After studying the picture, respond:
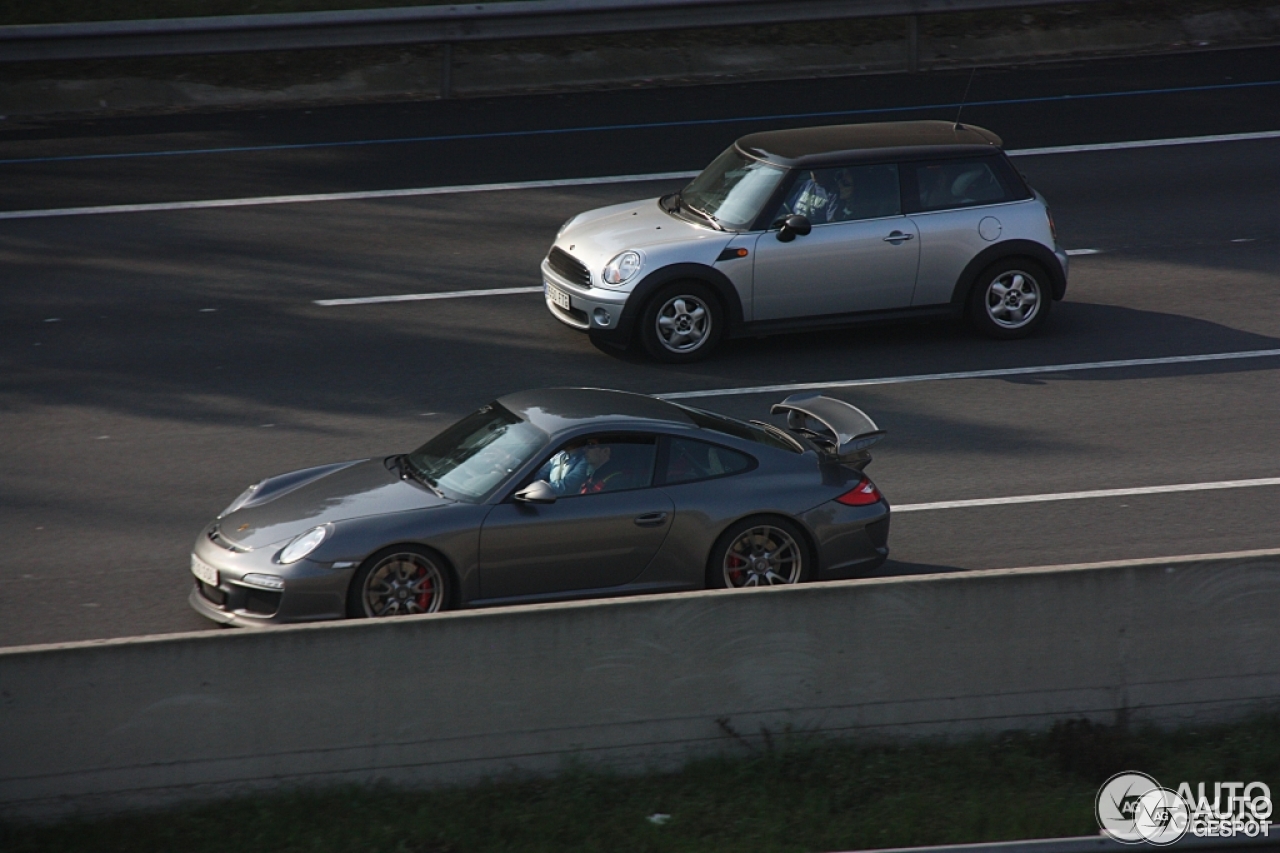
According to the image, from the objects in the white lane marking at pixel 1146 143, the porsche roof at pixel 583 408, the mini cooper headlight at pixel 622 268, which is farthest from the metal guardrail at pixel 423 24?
the porsche roof at pixel 583 408

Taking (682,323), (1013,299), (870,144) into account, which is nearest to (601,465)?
(682,323)

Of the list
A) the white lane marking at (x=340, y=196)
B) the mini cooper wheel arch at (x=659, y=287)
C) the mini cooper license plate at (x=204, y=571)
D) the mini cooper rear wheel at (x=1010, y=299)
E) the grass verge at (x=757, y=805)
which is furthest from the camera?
the white lane marking at (x=340, y=196)

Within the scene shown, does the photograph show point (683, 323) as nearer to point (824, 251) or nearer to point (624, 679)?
point (824, 251)

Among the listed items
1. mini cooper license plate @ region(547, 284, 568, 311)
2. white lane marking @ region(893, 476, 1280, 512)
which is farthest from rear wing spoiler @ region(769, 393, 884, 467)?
mini cooper license plate @ region(547, 284, 568, 311)

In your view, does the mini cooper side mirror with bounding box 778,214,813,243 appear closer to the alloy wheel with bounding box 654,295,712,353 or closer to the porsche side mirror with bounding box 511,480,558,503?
the alloy wheel with bounding box 654,295,712,353

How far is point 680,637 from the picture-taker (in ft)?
21.9

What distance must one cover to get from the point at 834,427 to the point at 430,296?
5792 millimetres

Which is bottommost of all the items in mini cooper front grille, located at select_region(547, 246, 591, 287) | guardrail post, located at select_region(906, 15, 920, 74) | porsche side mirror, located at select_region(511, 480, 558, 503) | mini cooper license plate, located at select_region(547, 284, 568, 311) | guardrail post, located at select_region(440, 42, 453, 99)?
porsche side mirror, located at select_region(511, 480, 558, 503)

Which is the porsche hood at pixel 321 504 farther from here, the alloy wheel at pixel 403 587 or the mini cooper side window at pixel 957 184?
the mini cooper side window at pixel 957 184

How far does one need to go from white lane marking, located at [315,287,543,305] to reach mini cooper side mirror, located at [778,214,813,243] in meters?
2.70

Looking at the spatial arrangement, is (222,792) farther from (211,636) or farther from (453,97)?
(453,97)

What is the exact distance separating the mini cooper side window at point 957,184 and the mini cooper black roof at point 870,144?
0.34 ft

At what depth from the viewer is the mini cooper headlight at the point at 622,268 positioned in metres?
11.7

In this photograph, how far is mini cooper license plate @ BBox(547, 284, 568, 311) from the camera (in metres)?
12.1
